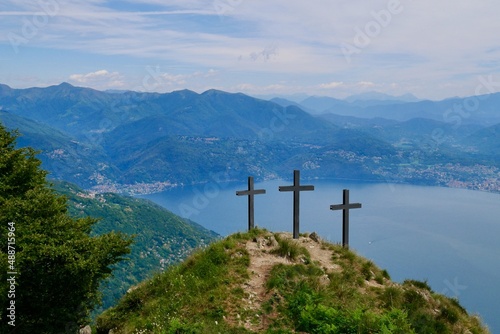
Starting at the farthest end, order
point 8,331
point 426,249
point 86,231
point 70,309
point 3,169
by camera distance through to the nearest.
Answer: point 426,249 < point 86,231 < point 3,169 < point 70,309 < point 8,331

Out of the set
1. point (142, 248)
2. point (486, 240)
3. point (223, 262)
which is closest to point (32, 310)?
point (223, 262)

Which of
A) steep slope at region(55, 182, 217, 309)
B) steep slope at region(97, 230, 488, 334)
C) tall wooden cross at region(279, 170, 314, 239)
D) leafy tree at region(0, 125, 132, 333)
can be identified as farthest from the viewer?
steep slope at region(55, 182, 217, 309)

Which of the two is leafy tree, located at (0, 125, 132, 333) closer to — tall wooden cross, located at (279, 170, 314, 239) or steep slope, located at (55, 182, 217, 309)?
tall wooden cross, located at (279, 170, 314, 239)

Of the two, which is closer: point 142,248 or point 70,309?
point 70,309

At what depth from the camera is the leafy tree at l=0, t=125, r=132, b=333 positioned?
11.9 m

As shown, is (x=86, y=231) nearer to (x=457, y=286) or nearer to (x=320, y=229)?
(x=457, y=286)

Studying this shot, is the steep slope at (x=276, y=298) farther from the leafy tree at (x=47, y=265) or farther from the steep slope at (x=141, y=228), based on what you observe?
the steep slope at (x=141, y=228)

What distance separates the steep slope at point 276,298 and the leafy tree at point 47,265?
144 cm

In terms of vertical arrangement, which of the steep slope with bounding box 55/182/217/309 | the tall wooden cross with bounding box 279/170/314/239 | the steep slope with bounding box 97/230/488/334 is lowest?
the steep slope with bounding box 55/182/217/309

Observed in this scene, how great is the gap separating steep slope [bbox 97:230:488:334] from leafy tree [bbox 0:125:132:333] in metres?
1.44

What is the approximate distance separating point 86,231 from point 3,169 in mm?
4243

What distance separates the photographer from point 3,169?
52.7 feet

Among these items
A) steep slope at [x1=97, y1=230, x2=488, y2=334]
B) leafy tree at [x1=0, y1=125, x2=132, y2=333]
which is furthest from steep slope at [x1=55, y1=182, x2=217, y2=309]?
steep slope at [x1=97, y1=230, x2=488, y2=334]

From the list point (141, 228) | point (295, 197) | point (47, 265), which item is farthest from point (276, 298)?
point (141, 228)
